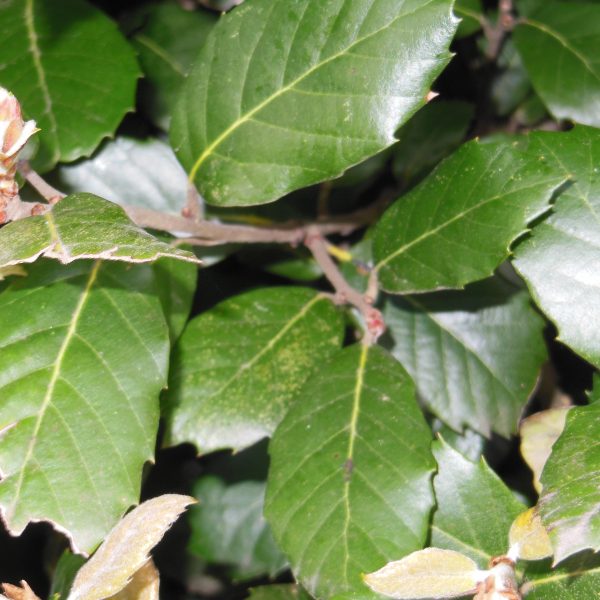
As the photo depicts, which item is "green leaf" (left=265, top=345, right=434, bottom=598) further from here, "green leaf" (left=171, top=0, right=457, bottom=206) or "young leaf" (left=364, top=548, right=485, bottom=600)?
"green leaf" (left=171, top=0, right=457, bottom=206)

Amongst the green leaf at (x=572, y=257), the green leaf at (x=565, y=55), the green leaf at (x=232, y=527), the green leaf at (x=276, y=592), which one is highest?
the green leaf at (x=565, y=55)

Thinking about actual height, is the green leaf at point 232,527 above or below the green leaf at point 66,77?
below

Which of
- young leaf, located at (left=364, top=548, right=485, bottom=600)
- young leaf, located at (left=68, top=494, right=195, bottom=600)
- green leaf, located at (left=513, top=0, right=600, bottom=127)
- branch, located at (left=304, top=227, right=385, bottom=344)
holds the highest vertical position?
green leaf, located at (left=513, top=0, right=600, bottom=127)

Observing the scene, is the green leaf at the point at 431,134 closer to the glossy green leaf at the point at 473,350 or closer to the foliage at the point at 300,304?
the foliage at the point at 300,304

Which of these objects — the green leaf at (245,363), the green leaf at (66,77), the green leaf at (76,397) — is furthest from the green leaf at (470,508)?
the green leaf at (66,77)

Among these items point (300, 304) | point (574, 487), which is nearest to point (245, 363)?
point (300, 304)

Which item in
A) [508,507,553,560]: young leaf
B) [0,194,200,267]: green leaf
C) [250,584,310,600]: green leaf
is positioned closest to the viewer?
[0,194,200,267]: green leaf

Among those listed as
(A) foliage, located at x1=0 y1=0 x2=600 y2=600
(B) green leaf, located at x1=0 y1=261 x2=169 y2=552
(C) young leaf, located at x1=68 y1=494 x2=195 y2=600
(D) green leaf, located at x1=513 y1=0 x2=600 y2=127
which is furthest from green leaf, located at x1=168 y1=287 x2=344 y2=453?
(D) green leaf, located at x1=513 y1=0 x2=600 y2=127

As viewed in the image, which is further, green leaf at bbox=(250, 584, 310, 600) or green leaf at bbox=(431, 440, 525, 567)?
green leaf at bbox=(250, 584, 310, 600)
